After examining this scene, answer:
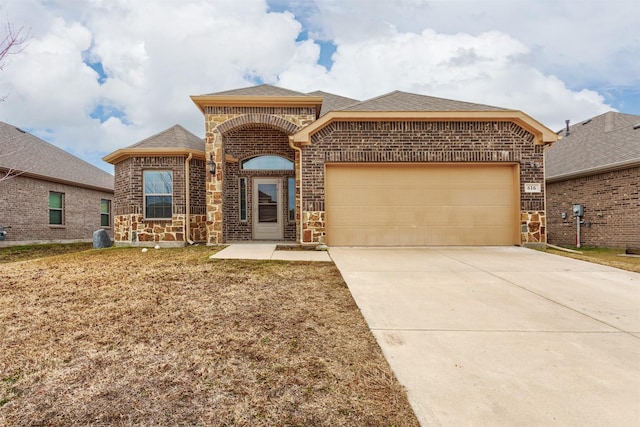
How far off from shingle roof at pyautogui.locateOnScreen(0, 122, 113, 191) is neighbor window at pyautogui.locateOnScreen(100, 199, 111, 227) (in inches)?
37.2

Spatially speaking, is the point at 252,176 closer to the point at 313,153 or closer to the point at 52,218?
the point at 313,153

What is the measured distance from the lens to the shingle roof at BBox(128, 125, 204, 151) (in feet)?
35.0

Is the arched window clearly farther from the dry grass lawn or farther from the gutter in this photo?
the gutter

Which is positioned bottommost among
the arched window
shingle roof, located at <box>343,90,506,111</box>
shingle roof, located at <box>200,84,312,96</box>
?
the arched window

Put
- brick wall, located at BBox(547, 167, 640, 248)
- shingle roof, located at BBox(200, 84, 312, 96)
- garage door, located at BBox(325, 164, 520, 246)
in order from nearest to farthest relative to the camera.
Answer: garage door, located at BBox(325, 164, 520, 246), shingle roof, located at BBox(200, 84, 312, 96), brick wall, located at BBox(547, 167, 640, 248)

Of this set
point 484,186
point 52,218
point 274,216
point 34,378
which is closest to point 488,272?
point 484,186

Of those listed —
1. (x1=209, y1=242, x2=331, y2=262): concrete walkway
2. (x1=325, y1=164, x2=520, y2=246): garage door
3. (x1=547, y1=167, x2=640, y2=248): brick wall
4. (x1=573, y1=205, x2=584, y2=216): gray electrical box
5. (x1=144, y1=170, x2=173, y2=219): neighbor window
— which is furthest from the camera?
(x1=573, y1=205, x2=584, y2=216): gray electrical box

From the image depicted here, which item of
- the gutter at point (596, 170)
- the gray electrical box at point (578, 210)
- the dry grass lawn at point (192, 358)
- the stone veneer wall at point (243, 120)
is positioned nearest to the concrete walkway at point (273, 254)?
the dry grass lawn at point (192, 358)

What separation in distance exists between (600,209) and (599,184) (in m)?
0.88

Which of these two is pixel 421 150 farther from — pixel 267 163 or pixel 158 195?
pixel 158 195

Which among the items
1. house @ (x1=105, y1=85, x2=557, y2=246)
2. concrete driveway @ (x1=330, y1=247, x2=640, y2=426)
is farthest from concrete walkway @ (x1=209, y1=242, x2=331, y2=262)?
→ concrete driveway @ (x1=330, y1=247, x2=640, y2=426)

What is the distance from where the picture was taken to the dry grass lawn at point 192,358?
6.36 feet

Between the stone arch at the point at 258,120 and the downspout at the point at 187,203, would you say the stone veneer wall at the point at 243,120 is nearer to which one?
the stone arch at the point at 258,120

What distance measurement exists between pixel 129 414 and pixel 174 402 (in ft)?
0.80
